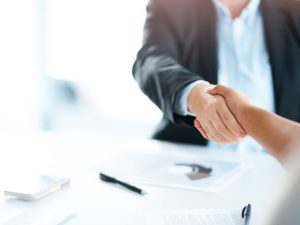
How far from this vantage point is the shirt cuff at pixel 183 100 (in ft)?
3.55

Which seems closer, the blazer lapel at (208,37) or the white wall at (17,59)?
the blazer lapel at (208,37)

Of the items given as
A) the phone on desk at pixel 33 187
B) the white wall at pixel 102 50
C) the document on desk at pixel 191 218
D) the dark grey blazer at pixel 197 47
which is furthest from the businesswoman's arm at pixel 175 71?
the white wall at pixel 102 50

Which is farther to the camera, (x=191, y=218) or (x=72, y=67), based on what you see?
(x=72, y=67)

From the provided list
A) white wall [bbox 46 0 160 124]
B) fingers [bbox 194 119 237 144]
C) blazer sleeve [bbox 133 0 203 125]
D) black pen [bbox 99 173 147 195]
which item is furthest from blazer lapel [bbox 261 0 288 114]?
white wall [bbox 46 0 160 124]

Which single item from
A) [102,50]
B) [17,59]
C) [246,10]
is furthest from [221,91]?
[17,59]

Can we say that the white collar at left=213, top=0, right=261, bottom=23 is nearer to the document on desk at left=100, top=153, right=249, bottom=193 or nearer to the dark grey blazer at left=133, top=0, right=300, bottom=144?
the dark grey blazer at left=133, top=0, right=300, bottom=144

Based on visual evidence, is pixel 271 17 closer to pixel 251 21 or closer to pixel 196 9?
pixel 251 21

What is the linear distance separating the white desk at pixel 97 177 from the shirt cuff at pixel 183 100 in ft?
0.42

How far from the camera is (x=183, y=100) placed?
43.4 inches

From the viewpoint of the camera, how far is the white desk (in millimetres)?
806

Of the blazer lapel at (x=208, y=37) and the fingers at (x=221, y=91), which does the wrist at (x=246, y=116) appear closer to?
the fingers at (x=221, y=91)

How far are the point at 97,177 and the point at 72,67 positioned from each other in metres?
1.95

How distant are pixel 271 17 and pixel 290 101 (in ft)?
0.82

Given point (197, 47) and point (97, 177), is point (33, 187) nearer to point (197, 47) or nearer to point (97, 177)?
point (97, 177)
